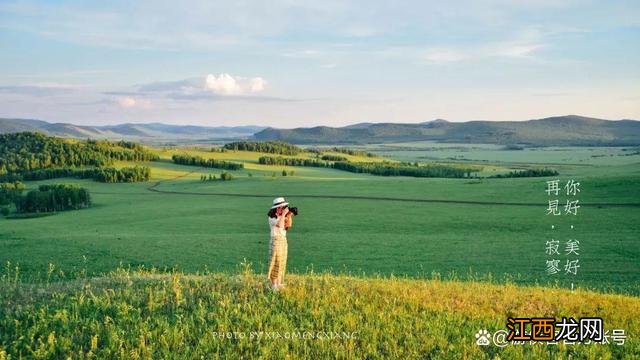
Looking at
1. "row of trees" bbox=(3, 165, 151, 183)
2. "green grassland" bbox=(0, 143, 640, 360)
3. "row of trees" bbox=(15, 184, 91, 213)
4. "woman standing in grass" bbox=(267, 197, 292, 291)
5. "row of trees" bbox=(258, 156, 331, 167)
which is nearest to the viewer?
"green grassland" bbox=(0, 143, 640, 360)

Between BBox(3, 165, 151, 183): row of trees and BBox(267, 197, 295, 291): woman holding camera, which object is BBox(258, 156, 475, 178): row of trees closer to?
BBox(3, 165, 151, 183): row of trees

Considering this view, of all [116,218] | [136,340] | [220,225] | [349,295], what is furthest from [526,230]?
[116,218]

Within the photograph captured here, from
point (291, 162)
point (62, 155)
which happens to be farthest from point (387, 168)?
point (62, 155)

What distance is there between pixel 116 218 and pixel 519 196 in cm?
6028

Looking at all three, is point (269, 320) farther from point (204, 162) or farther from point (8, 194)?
point (204, 162)

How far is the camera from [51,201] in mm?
102750

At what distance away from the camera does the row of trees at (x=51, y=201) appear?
102 meters

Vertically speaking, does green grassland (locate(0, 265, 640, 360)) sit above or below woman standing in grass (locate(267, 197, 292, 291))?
below

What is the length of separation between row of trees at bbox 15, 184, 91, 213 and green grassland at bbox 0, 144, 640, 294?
3.71 m

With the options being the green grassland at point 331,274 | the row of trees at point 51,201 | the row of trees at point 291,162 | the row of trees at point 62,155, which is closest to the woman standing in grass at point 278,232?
the green grassland at point 331,274

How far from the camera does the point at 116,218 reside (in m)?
79.9

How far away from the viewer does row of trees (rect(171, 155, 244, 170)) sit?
17438 cm

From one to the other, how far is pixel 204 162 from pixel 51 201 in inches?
3176

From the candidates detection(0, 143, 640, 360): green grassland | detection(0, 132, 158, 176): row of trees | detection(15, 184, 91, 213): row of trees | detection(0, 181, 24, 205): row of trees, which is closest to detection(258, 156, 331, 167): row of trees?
detection(0, 132, 158, 176): row of trees
